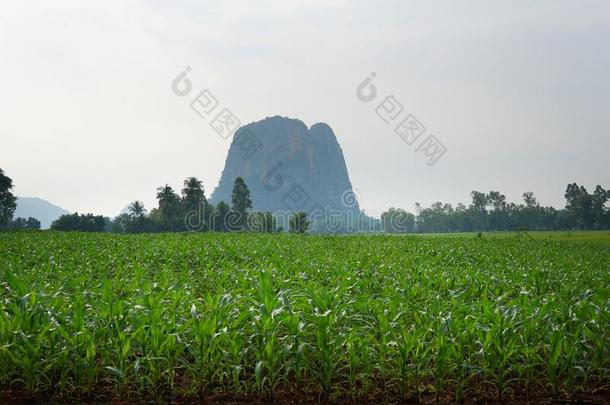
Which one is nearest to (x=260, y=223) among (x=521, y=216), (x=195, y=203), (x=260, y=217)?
(x=260, y=217)

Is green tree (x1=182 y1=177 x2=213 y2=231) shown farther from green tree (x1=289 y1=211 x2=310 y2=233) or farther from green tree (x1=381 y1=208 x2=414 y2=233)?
green tree (x1=381 y1=208 x2=414 y2=233)

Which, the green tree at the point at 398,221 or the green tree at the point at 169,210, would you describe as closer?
the green tree at the point at 169,210

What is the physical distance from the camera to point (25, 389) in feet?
15.6

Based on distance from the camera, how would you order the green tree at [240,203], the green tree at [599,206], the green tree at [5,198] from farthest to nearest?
the green tree at [599,206], the green tree at [240,203], the green tree at [5,198]

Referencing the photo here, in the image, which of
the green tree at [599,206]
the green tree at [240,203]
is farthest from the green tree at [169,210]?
the green tree at [599,206]

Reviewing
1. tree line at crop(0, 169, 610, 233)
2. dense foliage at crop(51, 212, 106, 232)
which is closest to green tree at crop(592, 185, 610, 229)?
tree line at crop(0, 169, 610, 233)

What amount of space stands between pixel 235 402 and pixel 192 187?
83111 mm

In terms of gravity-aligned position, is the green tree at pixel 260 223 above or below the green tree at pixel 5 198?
below

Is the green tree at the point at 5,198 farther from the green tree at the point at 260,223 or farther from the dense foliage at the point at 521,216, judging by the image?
the dense foliage at the point at 521,216

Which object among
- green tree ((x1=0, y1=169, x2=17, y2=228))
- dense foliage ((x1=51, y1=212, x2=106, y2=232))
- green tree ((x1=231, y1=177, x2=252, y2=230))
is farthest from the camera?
green tree ((x1=231, y1=177, x2=252, y2=230))

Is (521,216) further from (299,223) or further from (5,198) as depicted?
(5,198)

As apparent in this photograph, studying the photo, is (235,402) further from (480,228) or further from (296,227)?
(480,228)

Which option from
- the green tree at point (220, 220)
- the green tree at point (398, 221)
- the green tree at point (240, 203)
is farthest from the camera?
the green tree at point (398, 221)

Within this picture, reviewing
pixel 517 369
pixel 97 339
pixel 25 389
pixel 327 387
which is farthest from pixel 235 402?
pixel 517 369
